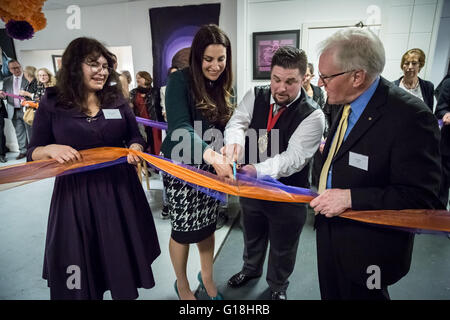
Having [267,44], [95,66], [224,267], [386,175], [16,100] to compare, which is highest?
[267,44]

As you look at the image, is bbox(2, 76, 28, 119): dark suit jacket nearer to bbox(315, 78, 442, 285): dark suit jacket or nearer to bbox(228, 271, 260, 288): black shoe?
bbox(228, 271, 260, 288): black shoe

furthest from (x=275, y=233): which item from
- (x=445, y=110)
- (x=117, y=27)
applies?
(x=117, y=27)

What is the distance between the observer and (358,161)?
1058 mm

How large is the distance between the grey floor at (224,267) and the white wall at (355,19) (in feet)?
8.80

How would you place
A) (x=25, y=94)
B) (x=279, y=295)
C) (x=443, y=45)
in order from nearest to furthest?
1. (x=279, y=295)
2. (x=443, y=45)
3. (x=25, y=94)

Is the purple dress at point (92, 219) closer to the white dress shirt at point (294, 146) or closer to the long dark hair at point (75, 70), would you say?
the long dark hair at point (75, 70)

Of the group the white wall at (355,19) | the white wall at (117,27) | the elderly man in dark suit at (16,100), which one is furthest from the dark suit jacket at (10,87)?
the white wall at (355,19)

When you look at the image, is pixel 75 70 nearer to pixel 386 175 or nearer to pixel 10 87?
pixel 386 175

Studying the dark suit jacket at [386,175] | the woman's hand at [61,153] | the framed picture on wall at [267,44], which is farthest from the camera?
the framed picture on wall at [267,44]

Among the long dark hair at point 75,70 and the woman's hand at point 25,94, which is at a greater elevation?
the long dark hair at point 75,70

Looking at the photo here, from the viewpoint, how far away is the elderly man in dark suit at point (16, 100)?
5566 mm

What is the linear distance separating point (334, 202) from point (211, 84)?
94 cm
